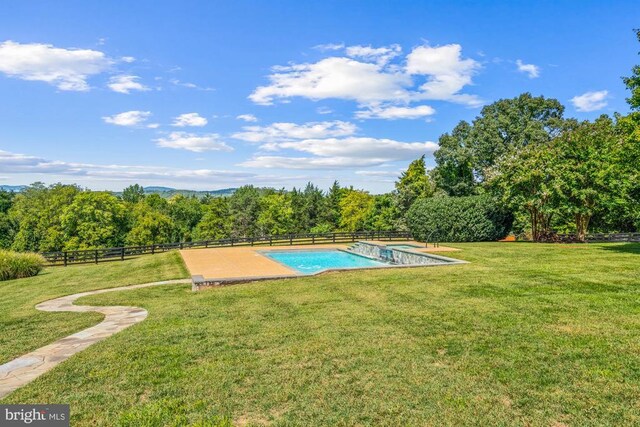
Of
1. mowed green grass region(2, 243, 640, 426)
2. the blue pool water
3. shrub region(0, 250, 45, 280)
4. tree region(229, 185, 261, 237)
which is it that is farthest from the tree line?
shrub region(0, 250, 45, 280)

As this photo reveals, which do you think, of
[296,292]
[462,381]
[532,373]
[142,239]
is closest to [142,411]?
[462,381]

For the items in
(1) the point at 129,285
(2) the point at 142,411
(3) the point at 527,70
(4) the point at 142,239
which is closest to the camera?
(2) the point at 142,411

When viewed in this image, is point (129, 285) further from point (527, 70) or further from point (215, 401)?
point (527, 70)

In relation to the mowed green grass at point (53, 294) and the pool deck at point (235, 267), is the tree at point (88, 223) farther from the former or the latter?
the pool deck at point (235, 267)

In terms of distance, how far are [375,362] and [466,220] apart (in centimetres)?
2417

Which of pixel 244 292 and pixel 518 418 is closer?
pixel 518 418

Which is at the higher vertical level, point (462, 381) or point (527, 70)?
point (527, 70)

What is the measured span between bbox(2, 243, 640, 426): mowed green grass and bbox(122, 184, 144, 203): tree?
295ft

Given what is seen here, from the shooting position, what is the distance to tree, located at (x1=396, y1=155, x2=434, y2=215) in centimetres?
3834

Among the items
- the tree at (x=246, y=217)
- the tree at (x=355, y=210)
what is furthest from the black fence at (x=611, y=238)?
the tree at (x=246, y=217)

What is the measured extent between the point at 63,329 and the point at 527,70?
95.1 ft

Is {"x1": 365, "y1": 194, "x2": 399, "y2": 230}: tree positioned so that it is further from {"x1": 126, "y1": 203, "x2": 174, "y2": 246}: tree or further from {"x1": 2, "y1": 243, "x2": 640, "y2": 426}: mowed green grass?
{"x1": 2, "y1": 243, "x2": 640, "y2": 426}: mowed green grass

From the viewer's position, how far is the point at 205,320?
8.07m

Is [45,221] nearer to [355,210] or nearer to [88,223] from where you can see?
[88,223]
